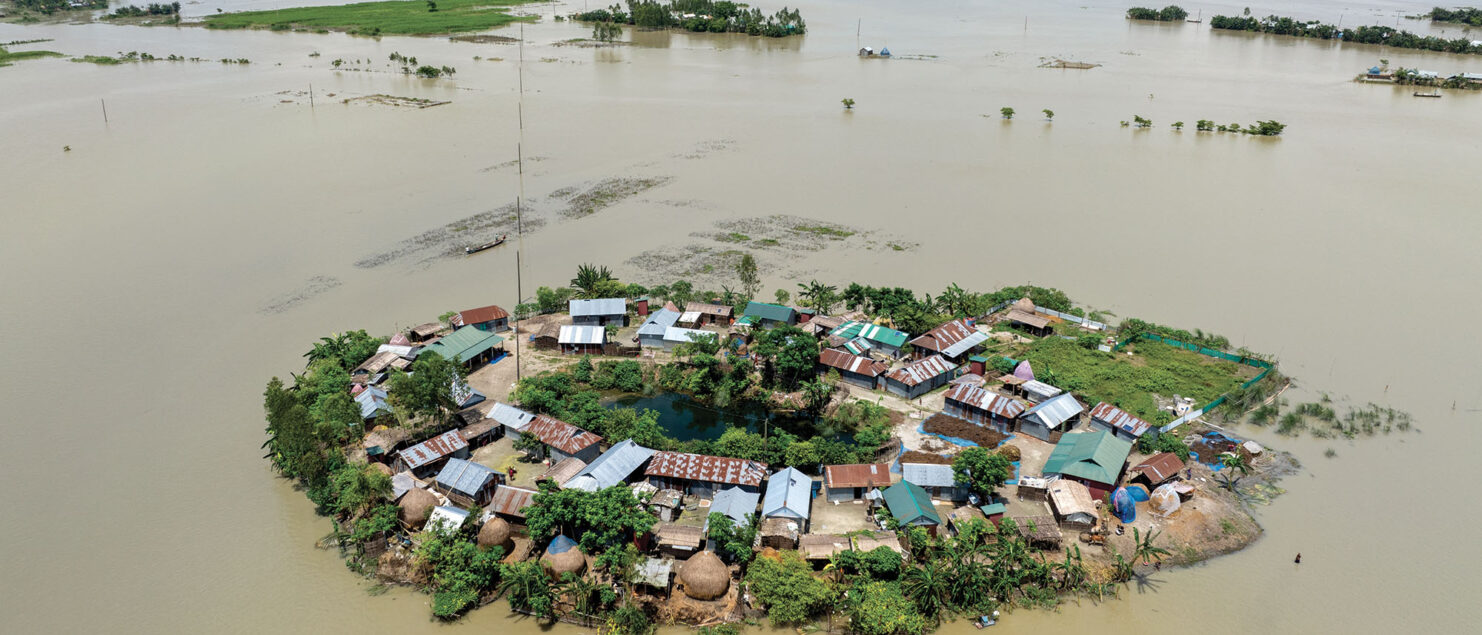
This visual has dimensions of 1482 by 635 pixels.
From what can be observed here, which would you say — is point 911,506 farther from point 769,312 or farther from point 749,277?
point 749,277

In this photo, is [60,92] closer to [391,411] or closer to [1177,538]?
[391,411]

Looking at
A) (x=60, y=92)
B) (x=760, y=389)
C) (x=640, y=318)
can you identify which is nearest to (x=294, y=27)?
(x=60, y=92)

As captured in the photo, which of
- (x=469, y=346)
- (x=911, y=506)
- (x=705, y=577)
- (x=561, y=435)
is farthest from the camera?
(x=469, y=346)

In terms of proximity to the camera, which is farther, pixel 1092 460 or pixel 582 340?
pixel 582 340

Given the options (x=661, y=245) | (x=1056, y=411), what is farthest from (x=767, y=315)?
(x=1056, y=411)

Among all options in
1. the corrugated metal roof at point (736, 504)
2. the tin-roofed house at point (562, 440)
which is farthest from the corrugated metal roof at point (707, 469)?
the tin-roofed house at point (562, 440)

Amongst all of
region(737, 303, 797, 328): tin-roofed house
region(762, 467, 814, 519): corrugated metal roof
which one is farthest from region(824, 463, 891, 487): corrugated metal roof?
region(737, 303, 797, 328): tin-roofed house

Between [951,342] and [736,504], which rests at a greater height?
[951,342]

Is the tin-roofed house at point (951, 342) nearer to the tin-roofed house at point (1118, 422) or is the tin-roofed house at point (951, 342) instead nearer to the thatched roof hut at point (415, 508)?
the tin-roofed house at point (1118, 422)
